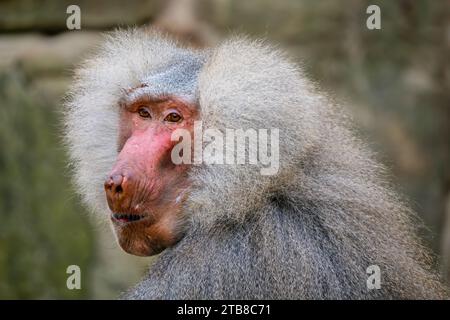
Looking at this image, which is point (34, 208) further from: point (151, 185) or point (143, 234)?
point (151, 185)

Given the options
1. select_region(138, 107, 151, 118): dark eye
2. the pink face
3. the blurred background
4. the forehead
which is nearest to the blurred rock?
the blurred background

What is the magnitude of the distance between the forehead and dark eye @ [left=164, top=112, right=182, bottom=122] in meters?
0.08

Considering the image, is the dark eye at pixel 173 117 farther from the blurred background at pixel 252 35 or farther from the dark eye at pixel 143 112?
the blurred background at pixel 252 35

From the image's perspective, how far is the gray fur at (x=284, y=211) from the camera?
3.17 m

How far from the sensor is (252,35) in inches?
278

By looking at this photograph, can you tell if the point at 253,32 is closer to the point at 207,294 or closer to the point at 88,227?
the point at 88,227

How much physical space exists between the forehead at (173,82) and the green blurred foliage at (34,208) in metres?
3.31

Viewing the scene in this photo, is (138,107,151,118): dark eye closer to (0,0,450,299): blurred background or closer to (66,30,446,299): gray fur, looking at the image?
(66,30,446,299): gray fur

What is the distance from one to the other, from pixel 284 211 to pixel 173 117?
710 mm

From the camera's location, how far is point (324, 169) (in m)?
3.51

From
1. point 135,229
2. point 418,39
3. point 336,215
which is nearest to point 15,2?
point 418,39

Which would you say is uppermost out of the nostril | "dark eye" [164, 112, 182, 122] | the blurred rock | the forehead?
the blurred rock

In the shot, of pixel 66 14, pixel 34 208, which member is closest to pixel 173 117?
pixel 34 208

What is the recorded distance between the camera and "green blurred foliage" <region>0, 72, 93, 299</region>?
6.83 meters
